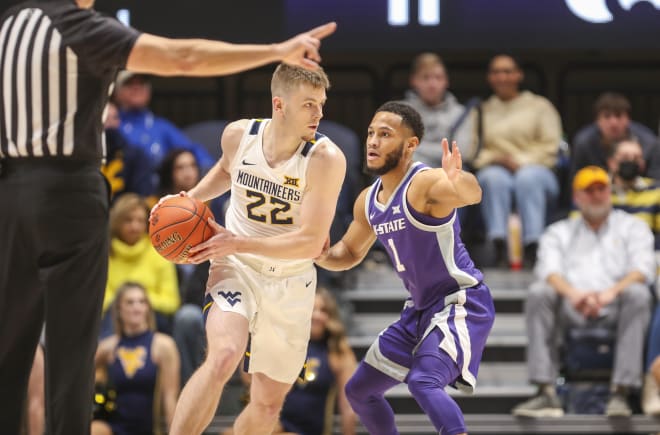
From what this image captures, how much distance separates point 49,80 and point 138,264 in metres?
4.30

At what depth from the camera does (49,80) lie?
4082 mm

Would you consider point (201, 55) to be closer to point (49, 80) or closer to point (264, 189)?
point (49, 80)

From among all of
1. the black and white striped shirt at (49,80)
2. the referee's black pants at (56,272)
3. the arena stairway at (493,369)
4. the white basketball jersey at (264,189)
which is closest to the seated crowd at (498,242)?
the arena stairway at (493,369)

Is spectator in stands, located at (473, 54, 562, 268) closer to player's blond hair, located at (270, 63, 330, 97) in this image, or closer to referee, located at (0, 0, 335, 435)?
player's blond hair, located at (270, 63, 330, 97)

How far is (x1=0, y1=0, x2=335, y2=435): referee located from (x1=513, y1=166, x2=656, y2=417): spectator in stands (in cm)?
430

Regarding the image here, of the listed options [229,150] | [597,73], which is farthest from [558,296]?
[229,150]

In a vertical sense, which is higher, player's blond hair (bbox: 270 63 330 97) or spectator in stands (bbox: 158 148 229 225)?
player's blond hair (bbox: 270 63 330 97)

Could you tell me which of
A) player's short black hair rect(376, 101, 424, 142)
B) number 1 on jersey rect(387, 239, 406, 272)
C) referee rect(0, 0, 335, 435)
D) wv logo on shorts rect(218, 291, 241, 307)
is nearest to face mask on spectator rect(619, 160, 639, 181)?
player's short black hair rect(376, 101, 424, 142)

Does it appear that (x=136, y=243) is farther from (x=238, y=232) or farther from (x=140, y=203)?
(x=238, y=232)

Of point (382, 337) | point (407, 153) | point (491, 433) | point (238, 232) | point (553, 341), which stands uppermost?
point (407, 153)

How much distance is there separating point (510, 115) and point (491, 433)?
107 inches

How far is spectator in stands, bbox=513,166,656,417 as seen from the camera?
25.3ft

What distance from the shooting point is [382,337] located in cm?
534

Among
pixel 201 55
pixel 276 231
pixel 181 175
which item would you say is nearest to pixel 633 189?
pixel 181 175
